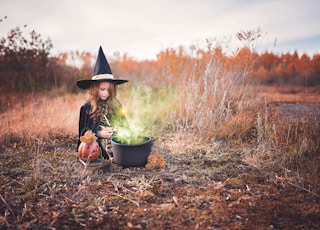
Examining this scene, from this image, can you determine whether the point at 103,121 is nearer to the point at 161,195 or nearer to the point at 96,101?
the point at 96,101

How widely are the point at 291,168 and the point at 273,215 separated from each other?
3.42 feet

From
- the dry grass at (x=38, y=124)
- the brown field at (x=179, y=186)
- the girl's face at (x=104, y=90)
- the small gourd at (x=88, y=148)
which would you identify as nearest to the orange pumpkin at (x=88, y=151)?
the small gourd at (x=88, y=148)

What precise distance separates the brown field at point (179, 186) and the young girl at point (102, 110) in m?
0.42

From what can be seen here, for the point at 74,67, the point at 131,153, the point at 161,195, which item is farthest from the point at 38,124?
the point at 74,67

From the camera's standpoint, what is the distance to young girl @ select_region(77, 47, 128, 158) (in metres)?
3.40

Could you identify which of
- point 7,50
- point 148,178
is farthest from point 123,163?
point 7,50

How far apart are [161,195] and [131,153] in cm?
66

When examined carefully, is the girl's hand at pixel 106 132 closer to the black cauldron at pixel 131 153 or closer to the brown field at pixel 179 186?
the black cauldron at pixel 131 153

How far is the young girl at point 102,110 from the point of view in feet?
11.2

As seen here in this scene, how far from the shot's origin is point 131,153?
120 inches

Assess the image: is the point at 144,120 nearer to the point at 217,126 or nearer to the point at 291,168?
the point at 217,126

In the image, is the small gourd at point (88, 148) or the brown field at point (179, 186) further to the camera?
the small gourd at point (88, 148)

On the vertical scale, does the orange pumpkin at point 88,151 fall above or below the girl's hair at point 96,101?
below

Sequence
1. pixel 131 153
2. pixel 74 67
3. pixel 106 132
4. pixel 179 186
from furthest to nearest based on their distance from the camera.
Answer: pixel 74 67 < pixel 106 132 < pixel 131 153 < pixel 179 186
